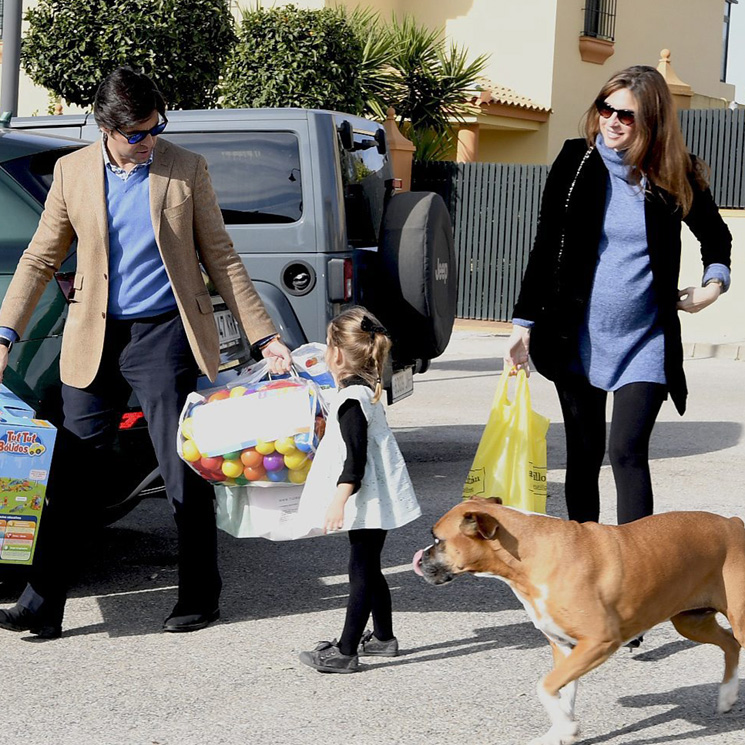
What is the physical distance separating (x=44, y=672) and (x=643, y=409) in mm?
2141

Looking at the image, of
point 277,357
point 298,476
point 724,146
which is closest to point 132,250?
point 277,357

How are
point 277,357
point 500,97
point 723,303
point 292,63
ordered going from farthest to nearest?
point 500,97, point 723,303, point 292,63, point 277,357

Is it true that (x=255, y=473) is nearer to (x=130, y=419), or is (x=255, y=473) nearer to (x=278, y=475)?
(x=278, y=475)

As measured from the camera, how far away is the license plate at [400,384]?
6636 millimetres

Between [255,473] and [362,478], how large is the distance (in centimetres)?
44

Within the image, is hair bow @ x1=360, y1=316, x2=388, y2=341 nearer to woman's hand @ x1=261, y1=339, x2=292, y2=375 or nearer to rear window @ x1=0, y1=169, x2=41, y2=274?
woman's hand @ x1=261, y1=339, x2=292, y2=375

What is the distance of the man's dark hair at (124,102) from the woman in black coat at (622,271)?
1.39 metres

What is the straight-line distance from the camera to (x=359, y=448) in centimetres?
392

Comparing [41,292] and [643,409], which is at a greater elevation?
[41,292]

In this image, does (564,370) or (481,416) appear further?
(481,416)

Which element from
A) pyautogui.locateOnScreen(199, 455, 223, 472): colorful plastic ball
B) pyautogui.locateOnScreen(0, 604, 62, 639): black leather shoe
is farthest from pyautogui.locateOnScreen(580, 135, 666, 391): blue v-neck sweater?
pyautogui.locateOnScreen(0, 604, 62, 639): black leather shoe

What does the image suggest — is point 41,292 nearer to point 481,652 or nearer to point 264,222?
point 481,652

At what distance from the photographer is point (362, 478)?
394 cm

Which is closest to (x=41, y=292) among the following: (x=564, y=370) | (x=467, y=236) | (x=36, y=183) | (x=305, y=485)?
(x=36, y=183)
